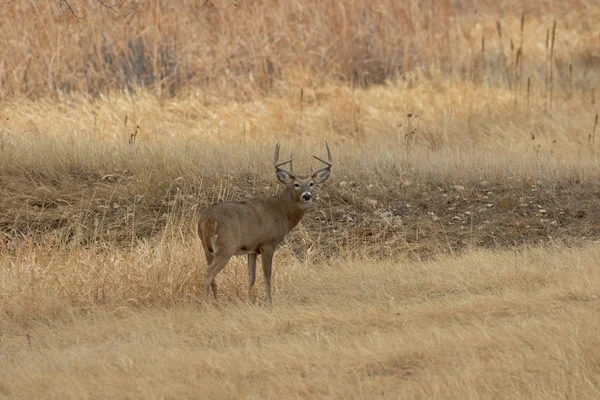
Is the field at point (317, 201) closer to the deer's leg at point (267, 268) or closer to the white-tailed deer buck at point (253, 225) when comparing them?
the deer's leg at point (267, 268)

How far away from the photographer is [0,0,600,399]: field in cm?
727

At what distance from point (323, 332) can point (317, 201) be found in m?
5.23

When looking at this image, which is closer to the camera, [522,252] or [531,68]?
[522,252]

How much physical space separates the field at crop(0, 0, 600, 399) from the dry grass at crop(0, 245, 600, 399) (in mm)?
A: 28

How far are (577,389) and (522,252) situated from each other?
15.3 ft

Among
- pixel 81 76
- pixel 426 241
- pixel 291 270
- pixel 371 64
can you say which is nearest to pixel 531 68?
pixel 371 64

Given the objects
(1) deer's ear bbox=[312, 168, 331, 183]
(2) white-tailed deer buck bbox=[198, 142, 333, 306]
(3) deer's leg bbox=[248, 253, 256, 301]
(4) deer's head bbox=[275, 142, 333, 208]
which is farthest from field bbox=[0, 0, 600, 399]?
(1) deer's ear bbox=[312, 168, 331, 183]

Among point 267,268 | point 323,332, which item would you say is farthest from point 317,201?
point 323,332

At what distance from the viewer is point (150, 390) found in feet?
22.0

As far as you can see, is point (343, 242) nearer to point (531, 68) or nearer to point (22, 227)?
point (22, 227)

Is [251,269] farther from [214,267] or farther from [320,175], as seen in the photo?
[320,175]

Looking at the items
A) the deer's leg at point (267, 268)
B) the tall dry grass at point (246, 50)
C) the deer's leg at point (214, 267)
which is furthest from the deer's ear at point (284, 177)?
the tall dry grass at point (246, 50)

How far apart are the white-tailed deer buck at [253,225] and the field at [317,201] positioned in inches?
16.2

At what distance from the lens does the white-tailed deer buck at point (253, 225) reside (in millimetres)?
9156
